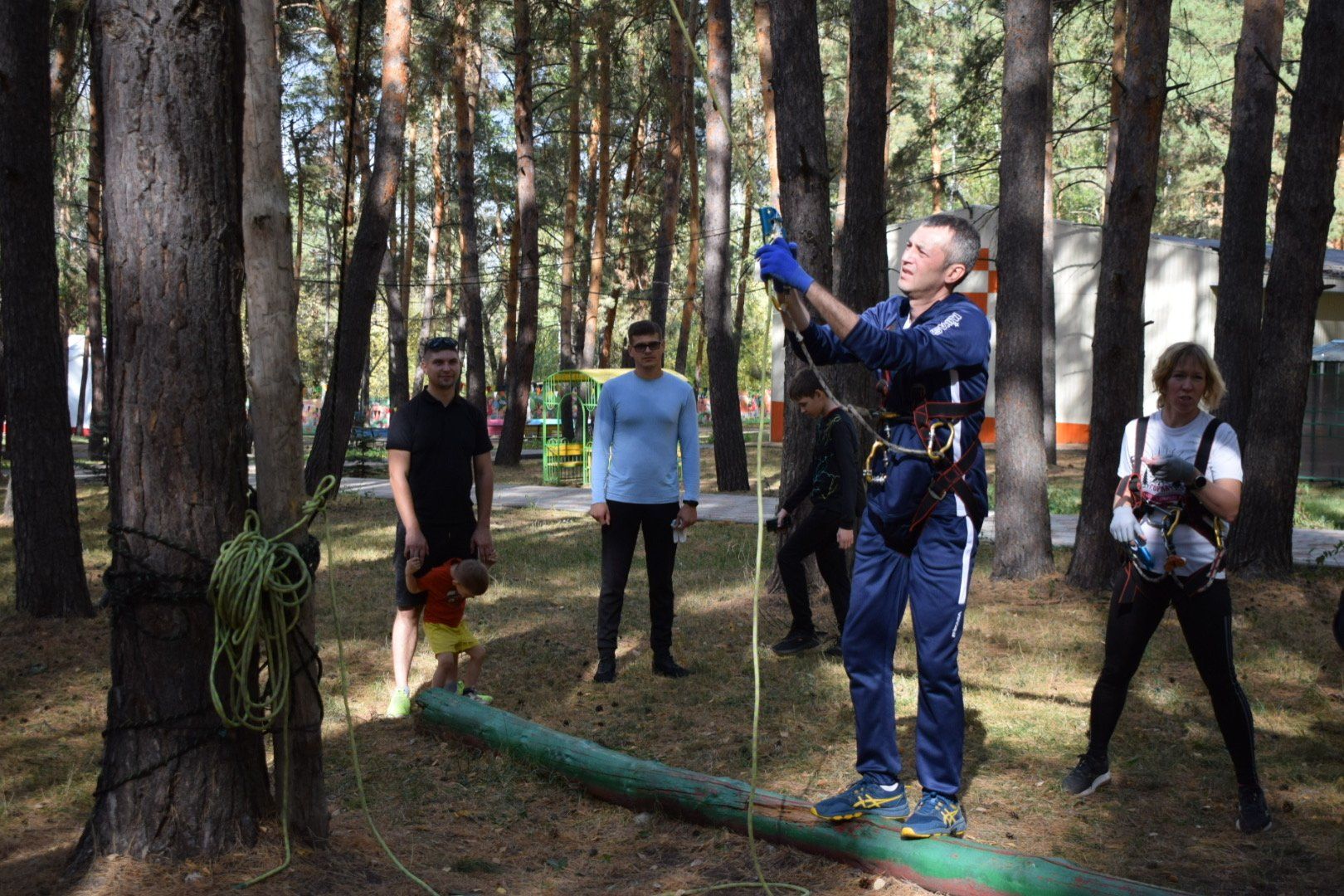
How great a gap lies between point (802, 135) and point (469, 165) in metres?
17.6

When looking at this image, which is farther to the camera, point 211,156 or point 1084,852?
point 1084,852

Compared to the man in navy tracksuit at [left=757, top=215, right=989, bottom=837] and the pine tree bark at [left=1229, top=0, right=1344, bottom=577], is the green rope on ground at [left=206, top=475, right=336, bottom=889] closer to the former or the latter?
the man in navy tracksuit at [left=757, top=215, right=989, bottom=837]

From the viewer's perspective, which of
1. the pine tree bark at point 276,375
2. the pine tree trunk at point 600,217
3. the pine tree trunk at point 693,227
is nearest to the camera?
the pine tree bark at point 276,375

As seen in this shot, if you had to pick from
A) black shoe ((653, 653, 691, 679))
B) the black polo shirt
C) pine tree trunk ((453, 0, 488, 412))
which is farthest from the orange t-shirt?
pine tree trunk ((453, 0, 488, 412))

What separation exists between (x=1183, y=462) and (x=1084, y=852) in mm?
1579

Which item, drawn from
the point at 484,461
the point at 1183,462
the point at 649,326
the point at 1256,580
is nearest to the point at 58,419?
the point at 484,461

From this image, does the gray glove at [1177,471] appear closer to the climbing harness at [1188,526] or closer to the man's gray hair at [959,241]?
the climbing harness at [1188,526]

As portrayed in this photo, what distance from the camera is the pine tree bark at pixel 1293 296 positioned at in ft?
32.3

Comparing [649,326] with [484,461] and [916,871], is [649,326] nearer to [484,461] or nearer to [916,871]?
[484,461]

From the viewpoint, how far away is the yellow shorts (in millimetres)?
6699

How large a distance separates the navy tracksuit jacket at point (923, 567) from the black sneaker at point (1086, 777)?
51.0 inches

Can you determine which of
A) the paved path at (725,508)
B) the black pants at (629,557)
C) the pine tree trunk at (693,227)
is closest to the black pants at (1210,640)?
the black pants at (629,557)

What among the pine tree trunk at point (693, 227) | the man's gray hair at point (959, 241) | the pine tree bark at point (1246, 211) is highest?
the pine tree trunk at point (693, 227)

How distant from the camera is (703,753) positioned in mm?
6156
